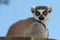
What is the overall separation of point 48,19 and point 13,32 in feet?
2.04

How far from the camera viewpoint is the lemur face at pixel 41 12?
2.55 metres

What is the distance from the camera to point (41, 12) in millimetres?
2539

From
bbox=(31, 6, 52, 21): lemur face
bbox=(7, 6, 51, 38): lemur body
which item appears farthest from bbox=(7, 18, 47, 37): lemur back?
bbox=(31, 6, 52, 21): lemur face

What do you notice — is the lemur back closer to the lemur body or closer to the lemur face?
the lemur body

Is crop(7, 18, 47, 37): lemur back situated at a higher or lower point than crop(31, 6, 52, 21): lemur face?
lower

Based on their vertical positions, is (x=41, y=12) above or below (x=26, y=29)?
above

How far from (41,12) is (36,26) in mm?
315

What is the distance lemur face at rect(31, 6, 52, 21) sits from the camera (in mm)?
2549

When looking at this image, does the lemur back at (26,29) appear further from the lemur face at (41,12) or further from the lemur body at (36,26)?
the lemur face at (41,12)

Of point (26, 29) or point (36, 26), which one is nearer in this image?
point (36, 26)

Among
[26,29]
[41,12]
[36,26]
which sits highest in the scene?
Answer: [41,12]

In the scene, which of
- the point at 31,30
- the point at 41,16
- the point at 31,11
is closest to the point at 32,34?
the point at 31,30

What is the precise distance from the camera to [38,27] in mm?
2297

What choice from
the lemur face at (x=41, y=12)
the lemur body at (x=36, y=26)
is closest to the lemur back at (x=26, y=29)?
the lemur body at (x=36, y=26)
